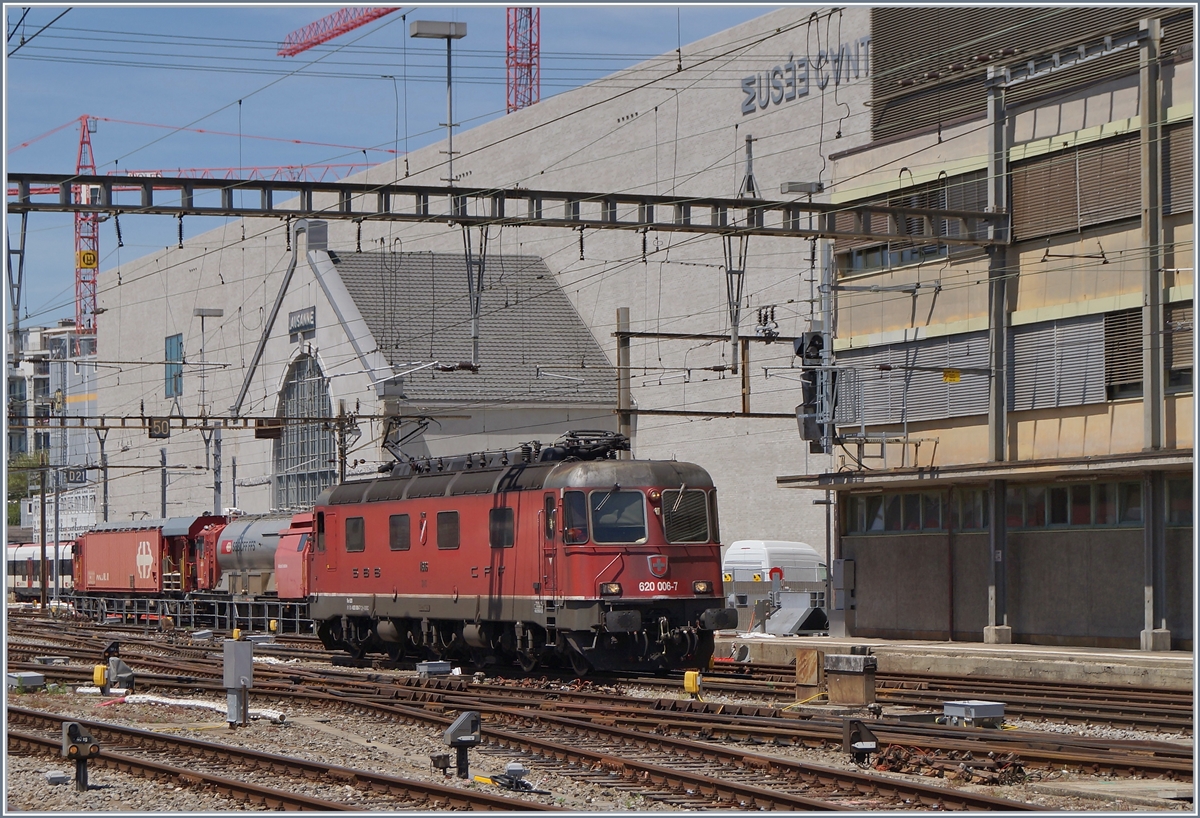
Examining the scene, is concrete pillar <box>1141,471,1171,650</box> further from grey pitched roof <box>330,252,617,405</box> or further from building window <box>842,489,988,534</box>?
grey pitched roof <box>330,252,617,405</box>

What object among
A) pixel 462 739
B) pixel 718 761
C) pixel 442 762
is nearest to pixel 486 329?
pixel 718 761

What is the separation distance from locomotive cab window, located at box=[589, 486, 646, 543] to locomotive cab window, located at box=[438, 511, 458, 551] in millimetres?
3694

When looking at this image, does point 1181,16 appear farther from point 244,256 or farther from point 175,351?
point 175,351

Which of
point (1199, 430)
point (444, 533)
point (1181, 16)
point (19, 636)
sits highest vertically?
point (1181, 16)

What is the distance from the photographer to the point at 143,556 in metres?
52.0

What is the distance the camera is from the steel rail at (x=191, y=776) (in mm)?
12312

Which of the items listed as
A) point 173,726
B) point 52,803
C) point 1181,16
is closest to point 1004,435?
point 1181,16

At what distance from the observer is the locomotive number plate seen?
2334 cm

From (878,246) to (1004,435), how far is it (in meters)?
5.53

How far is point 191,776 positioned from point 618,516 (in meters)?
10.6

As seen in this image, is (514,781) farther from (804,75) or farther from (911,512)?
(804,75)

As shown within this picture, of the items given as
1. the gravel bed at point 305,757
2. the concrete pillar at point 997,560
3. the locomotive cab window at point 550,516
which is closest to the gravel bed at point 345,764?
the gravel bed at point 305,757

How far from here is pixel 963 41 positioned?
38.6m

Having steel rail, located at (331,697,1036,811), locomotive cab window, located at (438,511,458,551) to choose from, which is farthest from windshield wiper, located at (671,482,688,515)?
steel rail, located at (331,697,1036,811)
